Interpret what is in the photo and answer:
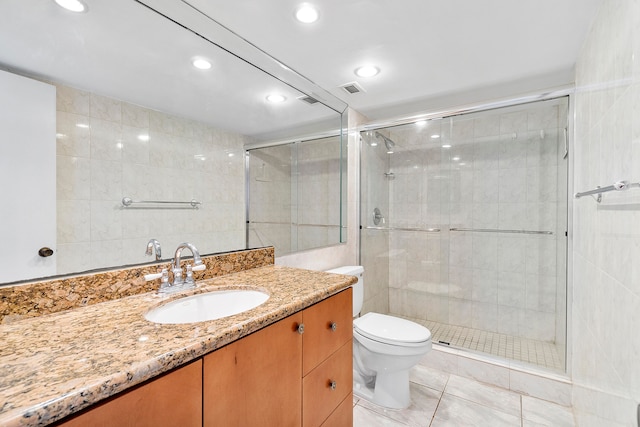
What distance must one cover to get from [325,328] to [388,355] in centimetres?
79

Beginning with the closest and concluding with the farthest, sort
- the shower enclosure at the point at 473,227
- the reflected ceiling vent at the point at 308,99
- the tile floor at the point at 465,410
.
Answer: the tile floor at the point at 465,410 < the reflected ceiling vent at the point at 308,99 < the shower enclosure at the point at 473,227

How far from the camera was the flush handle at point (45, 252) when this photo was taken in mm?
910

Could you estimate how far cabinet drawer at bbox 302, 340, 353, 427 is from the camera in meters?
1.07

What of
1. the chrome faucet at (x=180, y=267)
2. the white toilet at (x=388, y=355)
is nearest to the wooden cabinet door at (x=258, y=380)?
the chrome faucet at (x=180, y=267)

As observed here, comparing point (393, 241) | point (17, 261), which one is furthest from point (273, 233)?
point (393, 241)

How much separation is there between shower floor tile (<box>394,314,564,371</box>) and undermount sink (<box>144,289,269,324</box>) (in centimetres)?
182

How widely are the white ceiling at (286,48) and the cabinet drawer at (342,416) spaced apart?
4.73 ft

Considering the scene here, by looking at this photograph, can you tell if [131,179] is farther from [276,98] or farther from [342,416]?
[342,416]

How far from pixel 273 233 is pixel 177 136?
0.77 meters

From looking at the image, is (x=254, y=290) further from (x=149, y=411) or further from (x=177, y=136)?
(x=177, y=136)

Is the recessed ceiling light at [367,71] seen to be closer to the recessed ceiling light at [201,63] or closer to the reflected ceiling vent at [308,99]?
the reflected ceiling vent at [308,99]

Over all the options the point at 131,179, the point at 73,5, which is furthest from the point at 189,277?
the point at 73,5

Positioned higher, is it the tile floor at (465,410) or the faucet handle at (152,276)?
the faucet handle at (152,276)

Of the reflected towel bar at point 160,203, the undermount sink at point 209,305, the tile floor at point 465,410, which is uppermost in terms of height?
the reflected towel bar at point 160,203
